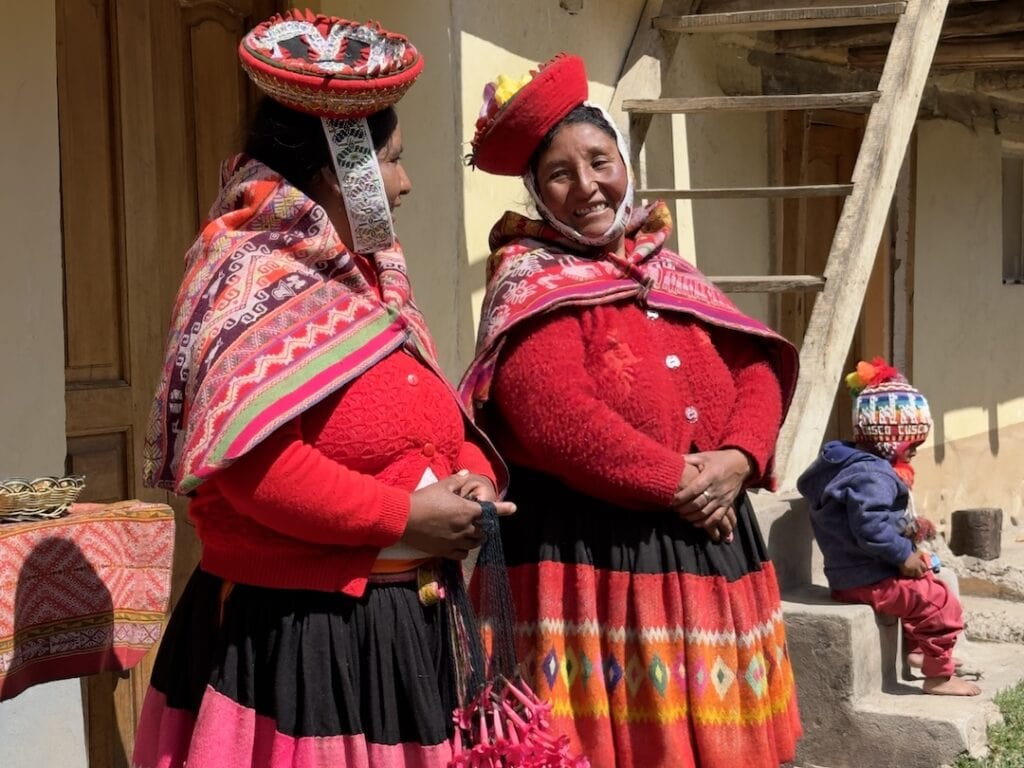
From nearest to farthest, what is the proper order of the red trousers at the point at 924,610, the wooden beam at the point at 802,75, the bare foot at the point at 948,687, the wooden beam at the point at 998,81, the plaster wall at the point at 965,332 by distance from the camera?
the red trousers at the point at 924,610
the bare foot at the point at 948,687
the wooden beam at the point at 802,75
the wooden beam at the point at 998,81
the plaster wall at the point at 965,332

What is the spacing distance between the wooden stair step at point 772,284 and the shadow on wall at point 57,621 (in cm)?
246

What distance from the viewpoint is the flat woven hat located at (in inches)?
92.9

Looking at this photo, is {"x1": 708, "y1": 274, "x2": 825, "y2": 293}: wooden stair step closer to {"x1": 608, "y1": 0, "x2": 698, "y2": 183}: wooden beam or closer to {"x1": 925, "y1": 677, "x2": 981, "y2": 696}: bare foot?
{"x1": 608, "y1": 0, "x2": 698, "y2": 183}: wooden beam

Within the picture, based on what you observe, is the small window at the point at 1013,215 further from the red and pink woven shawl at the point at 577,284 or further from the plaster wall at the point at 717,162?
the red and pink woven shawl at the point at 577,284

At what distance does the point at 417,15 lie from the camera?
4645mm

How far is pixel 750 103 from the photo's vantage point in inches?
205

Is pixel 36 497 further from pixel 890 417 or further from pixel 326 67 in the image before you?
pixel 890 417

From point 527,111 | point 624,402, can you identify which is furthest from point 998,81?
point 624,402

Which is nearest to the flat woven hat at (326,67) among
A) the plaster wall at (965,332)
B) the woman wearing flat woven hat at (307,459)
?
the woman wearing flat woven hat at (307,459)

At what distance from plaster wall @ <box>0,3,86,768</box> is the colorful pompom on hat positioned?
7.92 feet

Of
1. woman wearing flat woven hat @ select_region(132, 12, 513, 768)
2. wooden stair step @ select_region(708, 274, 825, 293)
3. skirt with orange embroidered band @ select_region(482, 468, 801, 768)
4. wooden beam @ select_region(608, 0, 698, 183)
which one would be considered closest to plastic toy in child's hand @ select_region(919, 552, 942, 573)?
wooden stair step @ select_region(708, 274, 825, 293)

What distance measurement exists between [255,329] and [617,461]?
85 cm

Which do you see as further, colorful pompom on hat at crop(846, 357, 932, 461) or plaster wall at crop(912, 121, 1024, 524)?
plaster wall at crop(912, 121, 1024, 524)

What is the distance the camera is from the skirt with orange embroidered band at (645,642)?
115 inches
